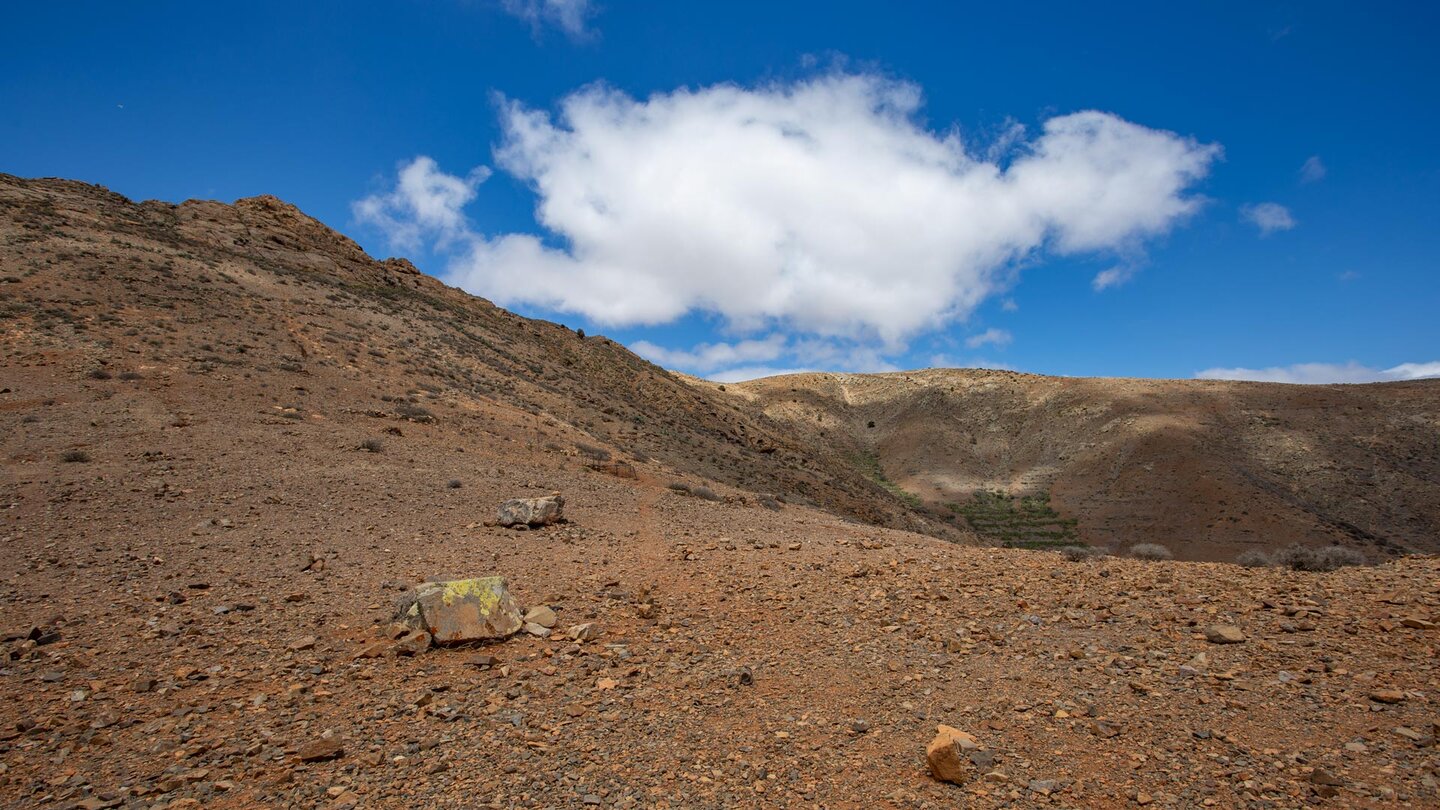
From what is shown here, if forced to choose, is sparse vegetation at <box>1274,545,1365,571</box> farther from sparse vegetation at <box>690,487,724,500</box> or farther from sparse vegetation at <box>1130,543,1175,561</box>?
sparse vegetation at <box>690,487,724,500</box>

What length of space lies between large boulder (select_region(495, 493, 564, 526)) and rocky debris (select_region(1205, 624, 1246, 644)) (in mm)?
10085

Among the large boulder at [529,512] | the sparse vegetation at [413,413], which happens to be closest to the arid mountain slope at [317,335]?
the sparse vegetation at [413,413]

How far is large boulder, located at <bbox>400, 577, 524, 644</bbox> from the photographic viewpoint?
23.2 ft

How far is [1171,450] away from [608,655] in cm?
5594

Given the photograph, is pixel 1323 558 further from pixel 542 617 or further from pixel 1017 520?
pixel 1017 520

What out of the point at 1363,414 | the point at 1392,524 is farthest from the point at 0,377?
the point at 1363,414

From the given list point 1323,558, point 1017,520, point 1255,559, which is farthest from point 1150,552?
point 1017,520

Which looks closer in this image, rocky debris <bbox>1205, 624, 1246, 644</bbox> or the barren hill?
the barren hill

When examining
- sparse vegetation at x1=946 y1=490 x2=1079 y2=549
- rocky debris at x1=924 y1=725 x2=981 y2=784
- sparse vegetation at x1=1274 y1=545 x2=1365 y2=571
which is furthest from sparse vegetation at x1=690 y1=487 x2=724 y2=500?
sparse vegetation at x1=946 y1=490 x2=1079 y2=549

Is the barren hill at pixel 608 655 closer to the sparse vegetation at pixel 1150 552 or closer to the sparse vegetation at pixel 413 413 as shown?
the sparse vegetation at pixel 1150 552

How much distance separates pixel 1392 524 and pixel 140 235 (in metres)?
73.1

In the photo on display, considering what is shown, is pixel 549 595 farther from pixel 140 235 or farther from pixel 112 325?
pixel 140 235

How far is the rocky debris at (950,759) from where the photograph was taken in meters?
4.73

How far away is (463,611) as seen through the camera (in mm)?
7219
